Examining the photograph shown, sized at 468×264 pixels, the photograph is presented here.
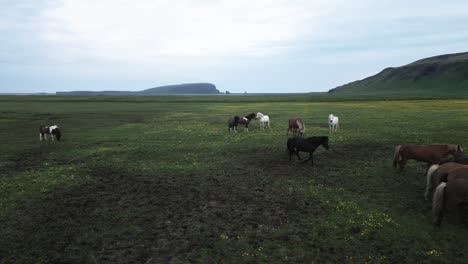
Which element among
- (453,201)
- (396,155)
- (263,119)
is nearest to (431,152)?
(396,155)

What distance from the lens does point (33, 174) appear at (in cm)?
1927

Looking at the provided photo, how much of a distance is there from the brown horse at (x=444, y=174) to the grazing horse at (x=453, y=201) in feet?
3.77

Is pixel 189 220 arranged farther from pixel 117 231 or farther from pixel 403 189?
pixel 403 189

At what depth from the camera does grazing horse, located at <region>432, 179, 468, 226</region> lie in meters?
11.4

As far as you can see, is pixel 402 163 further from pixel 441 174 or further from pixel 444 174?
pixel 444 174

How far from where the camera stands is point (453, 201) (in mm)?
11531

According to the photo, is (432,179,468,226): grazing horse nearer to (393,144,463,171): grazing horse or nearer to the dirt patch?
the dirt patch

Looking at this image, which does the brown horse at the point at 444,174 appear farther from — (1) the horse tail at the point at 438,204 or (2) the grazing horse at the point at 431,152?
(2) the grazing horse at the point at 431,152

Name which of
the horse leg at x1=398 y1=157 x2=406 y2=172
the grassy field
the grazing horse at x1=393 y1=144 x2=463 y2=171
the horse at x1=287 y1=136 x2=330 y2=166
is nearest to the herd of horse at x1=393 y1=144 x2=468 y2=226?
the grassy field

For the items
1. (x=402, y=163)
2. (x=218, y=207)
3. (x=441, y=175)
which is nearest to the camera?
(x=441, y=175)

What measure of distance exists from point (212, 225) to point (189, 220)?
3.33 ft

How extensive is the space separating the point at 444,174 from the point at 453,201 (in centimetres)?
215

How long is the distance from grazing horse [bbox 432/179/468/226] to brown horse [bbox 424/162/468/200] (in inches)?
45.2

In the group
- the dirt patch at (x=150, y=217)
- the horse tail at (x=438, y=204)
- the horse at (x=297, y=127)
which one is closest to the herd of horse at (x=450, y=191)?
the horse tail at (x=438, y=204)
